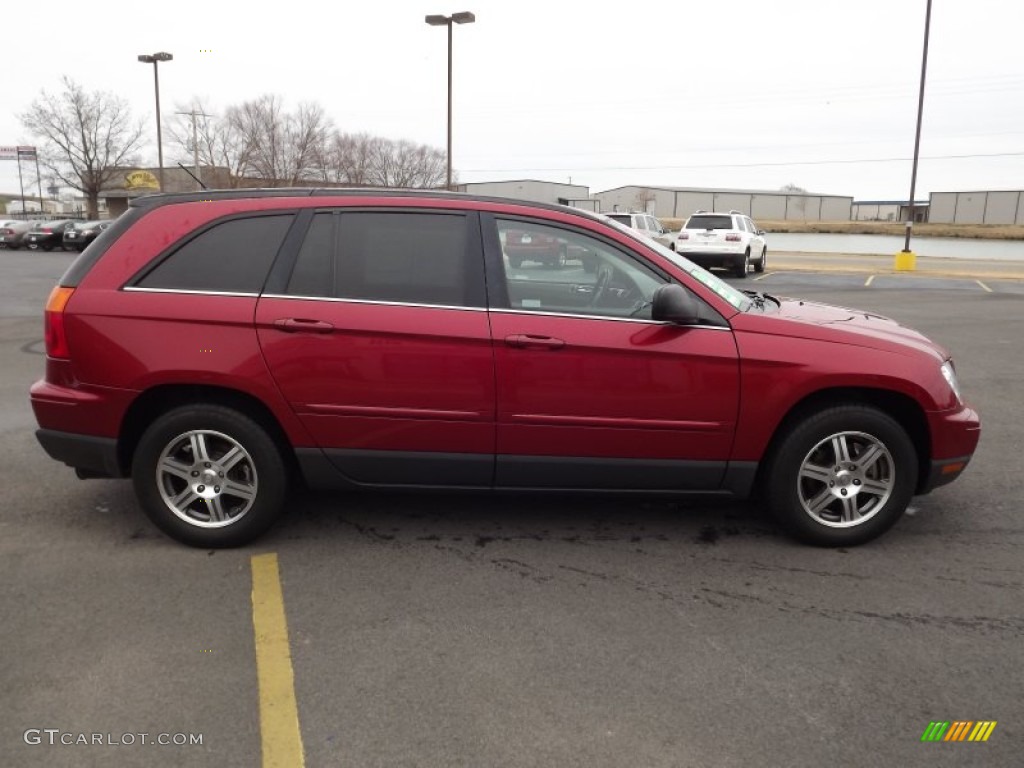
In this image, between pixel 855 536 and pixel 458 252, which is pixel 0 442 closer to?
pixel 458 252

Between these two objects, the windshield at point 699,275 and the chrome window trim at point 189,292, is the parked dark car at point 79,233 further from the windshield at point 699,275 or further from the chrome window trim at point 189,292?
the windshield at point 699,275

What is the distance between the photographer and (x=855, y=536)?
3.98 metres

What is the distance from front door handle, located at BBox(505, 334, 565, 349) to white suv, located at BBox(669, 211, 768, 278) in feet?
59.2

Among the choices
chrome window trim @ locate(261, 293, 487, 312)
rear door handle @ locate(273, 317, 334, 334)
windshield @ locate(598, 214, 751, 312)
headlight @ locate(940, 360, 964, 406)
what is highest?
windshield @ locate(598, 214, 751, 312)

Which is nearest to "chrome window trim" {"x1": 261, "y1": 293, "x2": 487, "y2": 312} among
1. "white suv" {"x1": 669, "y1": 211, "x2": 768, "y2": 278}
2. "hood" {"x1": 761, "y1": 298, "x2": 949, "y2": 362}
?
"hood" {"x1": 761, "y1": 298, "x2": 949, "y2": 362}

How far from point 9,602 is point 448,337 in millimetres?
2196

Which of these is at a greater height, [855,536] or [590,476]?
[590,476]

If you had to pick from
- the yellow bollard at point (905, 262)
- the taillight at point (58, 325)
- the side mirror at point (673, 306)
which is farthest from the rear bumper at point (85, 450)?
the yellow bollard at point (905, 262)

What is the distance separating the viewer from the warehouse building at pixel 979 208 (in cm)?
7550

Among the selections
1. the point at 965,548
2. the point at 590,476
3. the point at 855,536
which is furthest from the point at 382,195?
the point at 965,548

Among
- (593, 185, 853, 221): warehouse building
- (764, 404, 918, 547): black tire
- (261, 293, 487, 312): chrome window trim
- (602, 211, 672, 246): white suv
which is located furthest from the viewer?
(593, 185, 853, 221): warehouse building

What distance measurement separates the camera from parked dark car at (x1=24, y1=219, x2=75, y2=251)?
34.4 m

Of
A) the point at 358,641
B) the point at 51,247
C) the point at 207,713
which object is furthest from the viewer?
the point at 51,247

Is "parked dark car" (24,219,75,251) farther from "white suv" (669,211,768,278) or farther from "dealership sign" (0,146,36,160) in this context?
"dealership sign" (0,146,36,160)
